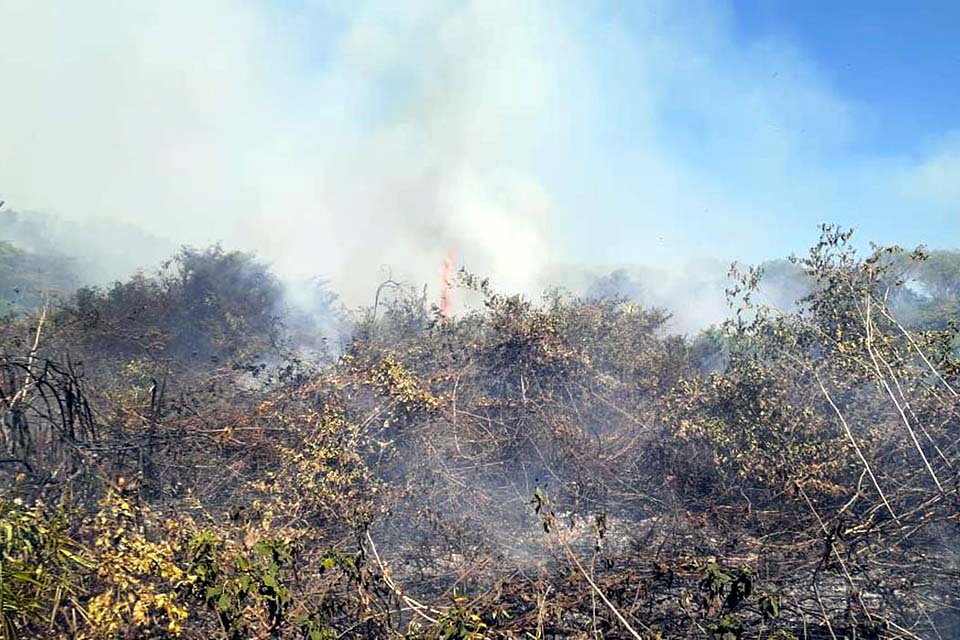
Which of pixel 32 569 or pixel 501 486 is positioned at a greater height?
pixel 501 486

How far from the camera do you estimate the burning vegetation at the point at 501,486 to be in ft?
11.1

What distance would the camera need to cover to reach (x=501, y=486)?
640 centimetres

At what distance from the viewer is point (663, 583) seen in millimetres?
4309

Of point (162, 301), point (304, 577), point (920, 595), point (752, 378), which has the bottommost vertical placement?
point (920, 595)

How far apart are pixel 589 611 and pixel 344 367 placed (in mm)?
4156

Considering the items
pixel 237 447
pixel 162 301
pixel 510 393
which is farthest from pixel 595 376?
pixel 162 301

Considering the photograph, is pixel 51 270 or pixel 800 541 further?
pixel 51 270

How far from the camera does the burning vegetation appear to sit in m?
3.40

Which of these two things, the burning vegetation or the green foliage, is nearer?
the green foliage

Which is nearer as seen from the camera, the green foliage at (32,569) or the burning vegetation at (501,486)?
the green foliage at (32,569)

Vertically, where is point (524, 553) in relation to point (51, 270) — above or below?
below

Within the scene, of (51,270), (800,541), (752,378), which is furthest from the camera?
(51,270)

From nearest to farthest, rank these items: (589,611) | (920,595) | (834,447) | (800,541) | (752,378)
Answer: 1. (589,611)
2. (920,595)
3. (800,541)
4. (834,447)
5. (752,378)

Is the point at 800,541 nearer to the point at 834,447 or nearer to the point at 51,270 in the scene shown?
the point at 834,447
